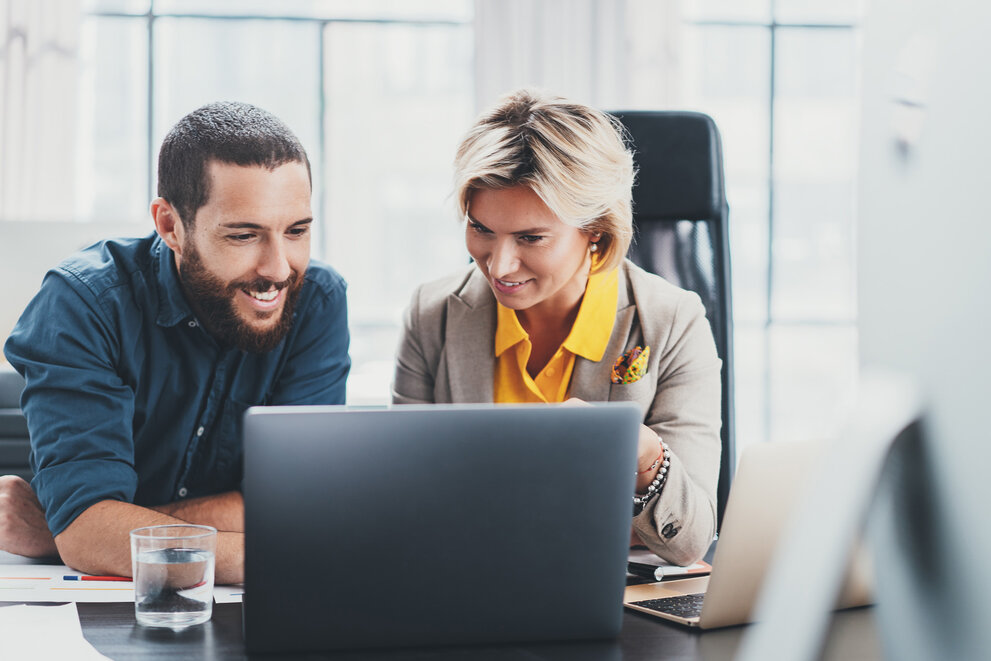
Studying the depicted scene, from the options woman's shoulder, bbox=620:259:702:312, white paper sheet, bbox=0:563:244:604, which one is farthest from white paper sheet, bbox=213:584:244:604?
woman's shoulder, bbox=620:259:702:312

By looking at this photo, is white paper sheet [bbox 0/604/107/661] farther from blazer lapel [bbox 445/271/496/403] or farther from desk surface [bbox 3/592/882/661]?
blazer lapel [bbox 445/271/496/403]

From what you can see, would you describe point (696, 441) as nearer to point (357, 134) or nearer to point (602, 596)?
point (602, 596)

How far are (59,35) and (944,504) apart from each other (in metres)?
4.65

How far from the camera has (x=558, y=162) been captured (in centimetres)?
134

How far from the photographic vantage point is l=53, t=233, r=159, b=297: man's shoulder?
4.31ft

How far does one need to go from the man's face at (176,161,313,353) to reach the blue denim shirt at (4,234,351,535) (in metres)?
0.05

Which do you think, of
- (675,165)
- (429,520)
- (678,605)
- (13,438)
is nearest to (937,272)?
(429,520)

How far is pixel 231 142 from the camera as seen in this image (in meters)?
1.25

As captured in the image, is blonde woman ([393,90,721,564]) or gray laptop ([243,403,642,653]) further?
blonde woman ([393,90,721,564])

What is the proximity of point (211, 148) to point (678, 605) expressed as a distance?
0.84m

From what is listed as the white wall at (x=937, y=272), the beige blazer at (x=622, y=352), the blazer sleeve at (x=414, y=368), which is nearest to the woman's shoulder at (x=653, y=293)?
the beige blazer at (x=622, y=352)

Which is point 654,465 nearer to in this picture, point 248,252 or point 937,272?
point 248,252

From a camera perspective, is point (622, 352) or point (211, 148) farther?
point (622, 352)

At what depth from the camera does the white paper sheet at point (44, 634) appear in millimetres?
737
